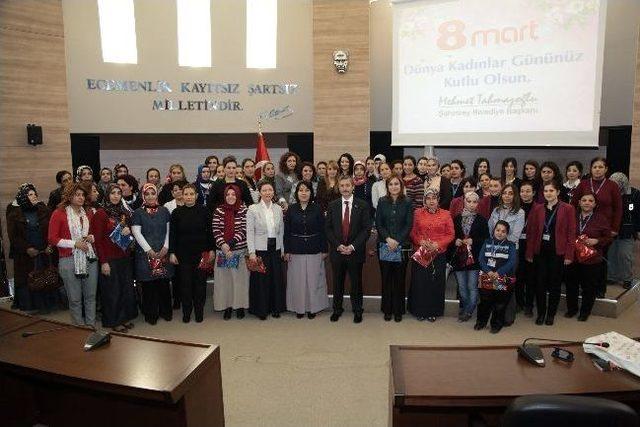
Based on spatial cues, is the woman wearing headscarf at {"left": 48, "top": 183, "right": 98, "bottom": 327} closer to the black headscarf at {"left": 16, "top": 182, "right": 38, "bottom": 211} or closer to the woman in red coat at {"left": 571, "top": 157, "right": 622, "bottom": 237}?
the black headscarf at {"left": 16, "top": 182, "right": 38, "bottom": 211}

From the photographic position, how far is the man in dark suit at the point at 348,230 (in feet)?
16.7

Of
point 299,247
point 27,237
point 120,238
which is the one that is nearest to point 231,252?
point 299,247

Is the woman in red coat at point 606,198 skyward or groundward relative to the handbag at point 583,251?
skyward

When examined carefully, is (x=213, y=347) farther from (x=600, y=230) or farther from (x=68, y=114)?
(x=68, y=114)

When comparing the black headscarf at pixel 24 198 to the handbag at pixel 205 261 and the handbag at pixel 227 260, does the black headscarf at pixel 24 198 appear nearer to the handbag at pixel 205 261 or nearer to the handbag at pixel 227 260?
the handbag at pixel 205 261

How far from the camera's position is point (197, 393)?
7.95 ft

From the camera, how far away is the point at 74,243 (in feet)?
15.4

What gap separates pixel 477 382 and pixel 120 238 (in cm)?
376

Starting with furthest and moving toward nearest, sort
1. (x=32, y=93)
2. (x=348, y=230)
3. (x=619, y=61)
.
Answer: (x=32, y=93) → (x=619, y=61) → (x=348, y=230)

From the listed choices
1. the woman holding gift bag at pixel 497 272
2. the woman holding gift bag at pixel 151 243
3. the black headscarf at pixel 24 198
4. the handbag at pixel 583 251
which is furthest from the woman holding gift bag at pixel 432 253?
the black headscarf at pixel 24 198

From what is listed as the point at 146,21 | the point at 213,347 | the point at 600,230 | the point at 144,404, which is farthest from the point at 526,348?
the point at 146,21

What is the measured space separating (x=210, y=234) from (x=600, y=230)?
12.8 ft

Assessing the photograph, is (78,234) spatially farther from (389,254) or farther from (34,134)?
(34,134)

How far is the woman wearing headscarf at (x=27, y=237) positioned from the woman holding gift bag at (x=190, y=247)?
4.87 feet
